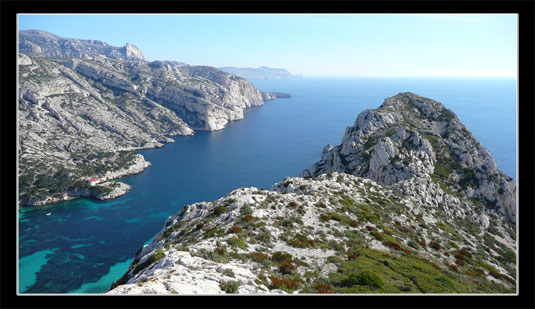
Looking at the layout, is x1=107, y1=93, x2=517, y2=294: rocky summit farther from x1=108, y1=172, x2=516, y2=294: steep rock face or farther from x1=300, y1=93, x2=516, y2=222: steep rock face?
x1=300, y1=93, x2=516, y2=222: steep rock face

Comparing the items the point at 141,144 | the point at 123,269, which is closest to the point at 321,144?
the point at 141,144

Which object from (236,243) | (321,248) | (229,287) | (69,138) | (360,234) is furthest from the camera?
(69,138)

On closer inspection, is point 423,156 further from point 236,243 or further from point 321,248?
point 236,243

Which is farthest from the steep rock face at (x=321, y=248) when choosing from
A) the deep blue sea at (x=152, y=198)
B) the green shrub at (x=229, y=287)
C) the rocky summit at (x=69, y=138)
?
the rocky summit at (x=69, y=138)

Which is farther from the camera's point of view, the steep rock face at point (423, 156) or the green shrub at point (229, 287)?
the steep rock face at point (423, 156)

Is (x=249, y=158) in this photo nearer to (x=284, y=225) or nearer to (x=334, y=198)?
(x=334, y=198)

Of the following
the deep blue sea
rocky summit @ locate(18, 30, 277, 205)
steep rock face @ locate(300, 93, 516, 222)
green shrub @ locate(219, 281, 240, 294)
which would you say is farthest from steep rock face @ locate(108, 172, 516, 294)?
rocky summit @ locate(18, 30, 277, 205)

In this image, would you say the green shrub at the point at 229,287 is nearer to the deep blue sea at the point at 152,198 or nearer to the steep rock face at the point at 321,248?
the steep rock face at the point at 321,248

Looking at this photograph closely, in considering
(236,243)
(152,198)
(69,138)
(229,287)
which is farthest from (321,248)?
(69,138)
